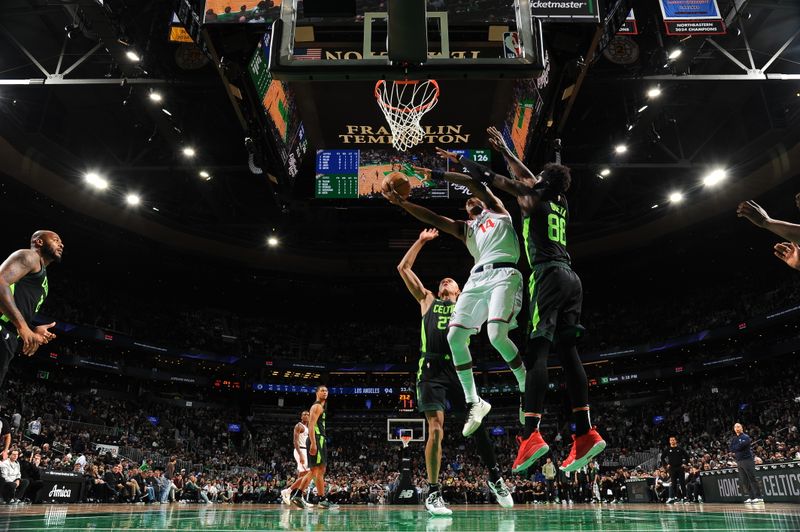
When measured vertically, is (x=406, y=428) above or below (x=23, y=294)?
above

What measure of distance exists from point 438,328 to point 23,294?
410cm

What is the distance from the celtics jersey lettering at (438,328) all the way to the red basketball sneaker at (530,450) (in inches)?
91.8

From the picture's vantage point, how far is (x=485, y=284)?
4.94 meters

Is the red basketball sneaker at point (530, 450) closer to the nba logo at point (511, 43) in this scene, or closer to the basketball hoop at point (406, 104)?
the nba logo at point (511, 43)

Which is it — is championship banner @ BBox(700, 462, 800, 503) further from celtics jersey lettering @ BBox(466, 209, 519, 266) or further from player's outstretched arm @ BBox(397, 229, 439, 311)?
celtics jersey lettering @ BBox(466, 209, 519, 266)

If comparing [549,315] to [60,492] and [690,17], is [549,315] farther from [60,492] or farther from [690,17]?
[60,492]

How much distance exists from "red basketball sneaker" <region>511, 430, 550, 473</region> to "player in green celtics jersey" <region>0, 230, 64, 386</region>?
385cm

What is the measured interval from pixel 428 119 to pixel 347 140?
177 cm

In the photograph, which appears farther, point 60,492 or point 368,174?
point 60,492

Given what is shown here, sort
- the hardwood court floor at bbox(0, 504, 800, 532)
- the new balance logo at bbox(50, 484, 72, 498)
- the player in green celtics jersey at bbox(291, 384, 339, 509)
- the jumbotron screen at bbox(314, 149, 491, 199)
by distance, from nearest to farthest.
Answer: the hardwood court floor at bbox(0, 504, 800, 532)
the player in green celtics jersey at bbox(291, 384, 339, 509)
the jumbotron screen at bbox(314, 149, 491, 199)
the new balance logo at bbox(50, 484, 72, 498)

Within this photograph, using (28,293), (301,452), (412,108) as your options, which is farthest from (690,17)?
(28,293)

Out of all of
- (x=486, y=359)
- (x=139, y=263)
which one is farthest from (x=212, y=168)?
(x=486, y=359)

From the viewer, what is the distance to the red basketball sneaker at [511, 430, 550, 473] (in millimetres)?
4207

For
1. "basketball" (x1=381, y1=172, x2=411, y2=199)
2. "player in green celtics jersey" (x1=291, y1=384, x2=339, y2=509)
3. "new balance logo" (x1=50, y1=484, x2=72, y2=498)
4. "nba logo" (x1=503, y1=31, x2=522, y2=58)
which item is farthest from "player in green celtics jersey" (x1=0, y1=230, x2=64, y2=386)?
"new balance logo" (x1=50, y1=484, x2=72, y2=498)
